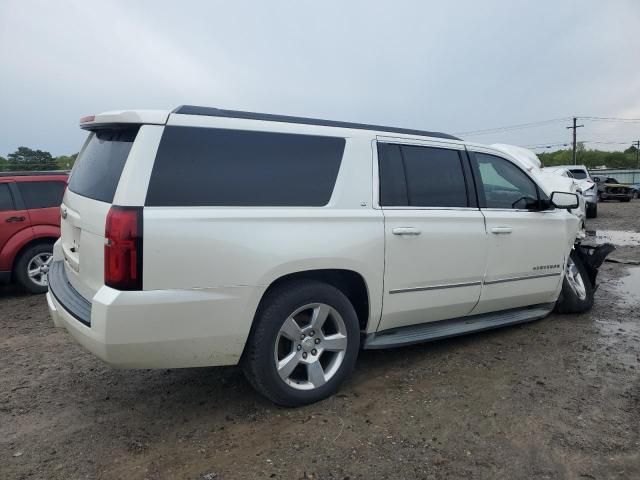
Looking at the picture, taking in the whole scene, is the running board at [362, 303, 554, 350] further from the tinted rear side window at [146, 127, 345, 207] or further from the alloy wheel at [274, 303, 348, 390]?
the tinted rear side window at [146, 127, 345, 207]

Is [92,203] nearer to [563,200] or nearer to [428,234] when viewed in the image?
[428,234]

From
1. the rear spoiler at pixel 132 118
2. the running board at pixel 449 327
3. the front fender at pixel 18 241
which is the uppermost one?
the rear spoiler at pixel 132 118

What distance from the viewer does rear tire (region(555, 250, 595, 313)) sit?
551cm

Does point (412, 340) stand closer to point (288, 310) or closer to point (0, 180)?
point (288, 310)

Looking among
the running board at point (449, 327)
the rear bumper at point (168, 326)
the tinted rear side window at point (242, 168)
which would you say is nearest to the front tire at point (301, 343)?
the rear bumper at point (168, 326)

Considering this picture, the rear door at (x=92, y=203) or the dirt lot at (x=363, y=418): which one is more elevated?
the rear door at (x=92, y=203)

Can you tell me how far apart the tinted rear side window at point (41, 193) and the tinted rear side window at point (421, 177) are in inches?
210

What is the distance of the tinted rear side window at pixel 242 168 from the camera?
9.88 ft

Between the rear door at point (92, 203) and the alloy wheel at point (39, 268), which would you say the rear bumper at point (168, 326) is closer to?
the rear door at point (92, 203)

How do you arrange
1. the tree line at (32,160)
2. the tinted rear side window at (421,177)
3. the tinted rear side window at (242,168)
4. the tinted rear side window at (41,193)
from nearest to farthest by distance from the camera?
the tinted rear side window at (242,168)
the tinted rear side window at (421,177)
the tinted rear side window at (41,193)
the tree line at (32,160)

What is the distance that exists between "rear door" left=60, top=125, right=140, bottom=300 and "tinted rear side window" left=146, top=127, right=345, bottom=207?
201mm

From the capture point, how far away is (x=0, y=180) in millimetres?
7129

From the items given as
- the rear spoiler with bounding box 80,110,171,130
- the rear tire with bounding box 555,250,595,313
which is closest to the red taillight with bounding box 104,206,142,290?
the rear spoiler with bounding box 80,110,171,130

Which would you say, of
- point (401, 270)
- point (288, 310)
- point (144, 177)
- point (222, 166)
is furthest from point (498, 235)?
point (144, 177)
